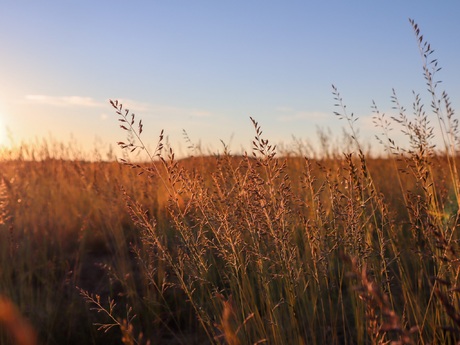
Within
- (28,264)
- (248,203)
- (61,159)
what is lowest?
(28,264)

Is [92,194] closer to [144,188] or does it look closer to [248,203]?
A: [144,188]

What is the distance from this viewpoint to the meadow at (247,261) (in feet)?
7.09

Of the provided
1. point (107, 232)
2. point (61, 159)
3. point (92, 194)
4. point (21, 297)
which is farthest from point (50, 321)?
point (61, 159)

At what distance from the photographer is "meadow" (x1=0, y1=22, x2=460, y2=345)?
7.09 feet

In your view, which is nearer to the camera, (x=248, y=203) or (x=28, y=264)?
(x=248, y=203)

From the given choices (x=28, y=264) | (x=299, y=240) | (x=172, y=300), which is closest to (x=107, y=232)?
(x=28, y=264)

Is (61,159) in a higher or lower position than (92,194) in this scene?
higher

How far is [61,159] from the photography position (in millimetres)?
7809

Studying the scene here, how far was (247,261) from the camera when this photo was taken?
2766 mm

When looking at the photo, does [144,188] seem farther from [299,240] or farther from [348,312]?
[348,312]

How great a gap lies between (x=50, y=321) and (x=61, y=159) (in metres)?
Answer: 4.66

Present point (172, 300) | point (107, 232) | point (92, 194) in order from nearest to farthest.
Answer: point (172, 300) → point (107, 232) → point (92, 194)

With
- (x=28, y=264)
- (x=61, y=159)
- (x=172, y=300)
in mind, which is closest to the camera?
(x=172, y=300)

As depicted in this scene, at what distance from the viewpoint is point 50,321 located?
3.49m
